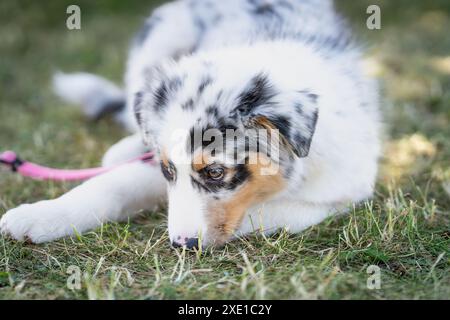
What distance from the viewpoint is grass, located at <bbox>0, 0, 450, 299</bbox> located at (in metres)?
2.98

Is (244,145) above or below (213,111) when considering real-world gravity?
below

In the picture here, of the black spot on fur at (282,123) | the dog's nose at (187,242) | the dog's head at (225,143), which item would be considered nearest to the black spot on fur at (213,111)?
the dog's head at (225,143)

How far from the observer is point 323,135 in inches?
144

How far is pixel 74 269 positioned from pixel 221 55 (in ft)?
5.14

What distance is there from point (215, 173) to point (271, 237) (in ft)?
1.86

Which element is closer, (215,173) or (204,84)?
(215,173)

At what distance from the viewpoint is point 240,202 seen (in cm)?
345

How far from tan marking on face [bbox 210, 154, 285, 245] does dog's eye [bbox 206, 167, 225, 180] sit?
0.51 ft

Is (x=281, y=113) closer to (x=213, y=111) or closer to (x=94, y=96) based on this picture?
(x=213, y=111)

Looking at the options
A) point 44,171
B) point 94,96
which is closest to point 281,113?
point 44,171

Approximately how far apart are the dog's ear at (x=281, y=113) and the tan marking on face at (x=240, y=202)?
0.64 ft

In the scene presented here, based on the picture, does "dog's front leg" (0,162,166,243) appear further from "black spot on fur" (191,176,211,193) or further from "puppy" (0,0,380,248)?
"black spot on fur" (191,176,211,193)
